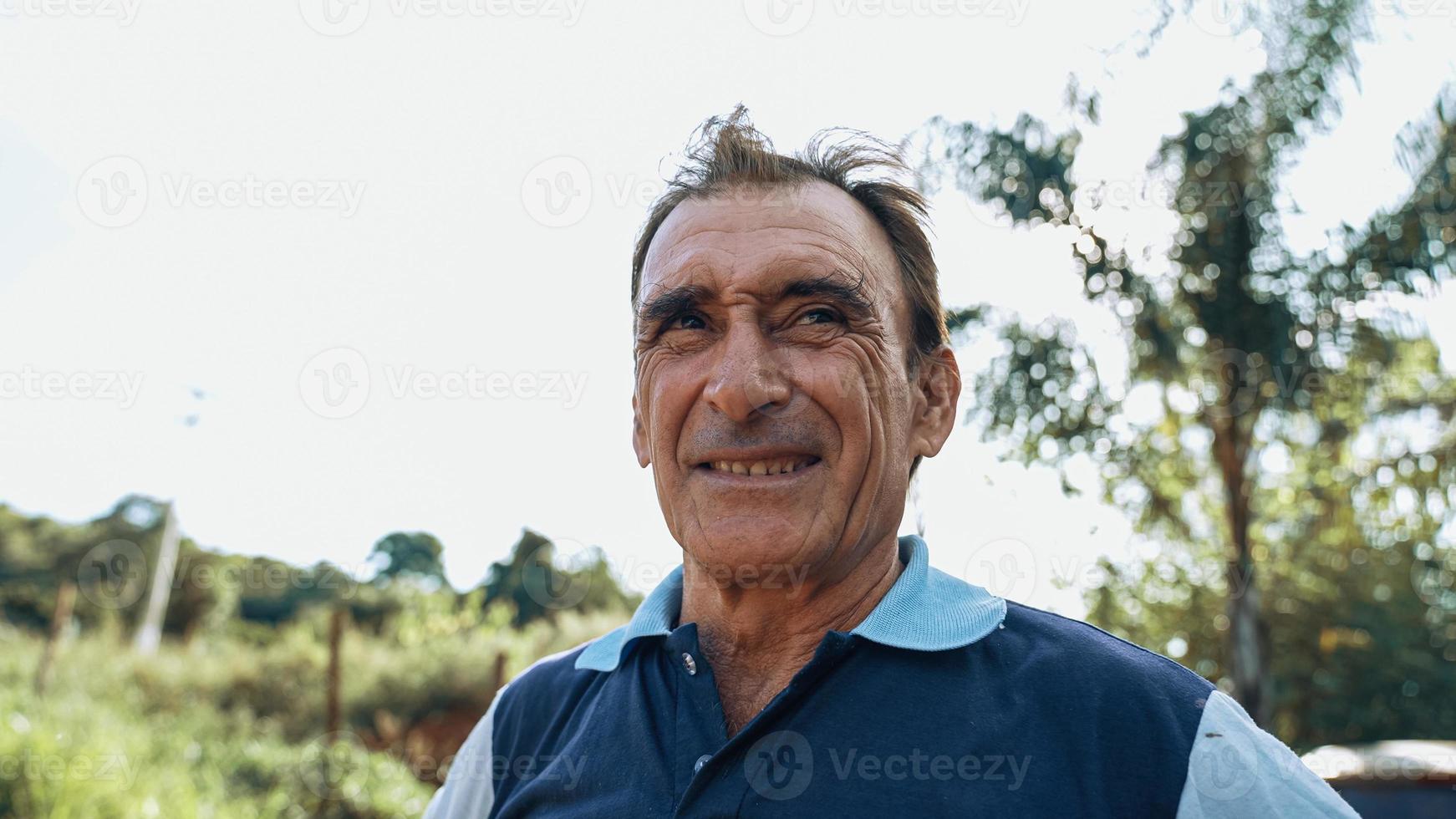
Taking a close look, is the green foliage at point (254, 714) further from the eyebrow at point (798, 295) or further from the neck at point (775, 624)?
the eyebrow at point (798, 295)

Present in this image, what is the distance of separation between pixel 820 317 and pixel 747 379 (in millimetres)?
229

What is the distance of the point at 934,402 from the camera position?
7.33 feet

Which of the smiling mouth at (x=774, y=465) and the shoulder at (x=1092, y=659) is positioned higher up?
the smiling mouth at (x=774, y=465)

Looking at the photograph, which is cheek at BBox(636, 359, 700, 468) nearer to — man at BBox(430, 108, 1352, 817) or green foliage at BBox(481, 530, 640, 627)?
man at BBox(430, 108, 1352, 817)

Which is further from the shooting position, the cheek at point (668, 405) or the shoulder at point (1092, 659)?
the cheek at point (668, 405)

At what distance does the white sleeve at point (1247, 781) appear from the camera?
144cm

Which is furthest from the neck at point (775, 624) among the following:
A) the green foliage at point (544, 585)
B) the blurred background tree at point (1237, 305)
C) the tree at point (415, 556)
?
the tree at point (415, 556)

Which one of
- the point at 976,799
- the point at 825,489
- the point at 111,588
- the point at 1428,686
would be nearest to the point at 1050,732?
the point at 976,799

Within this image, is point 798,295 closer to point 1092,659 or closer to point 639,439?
point 639,439

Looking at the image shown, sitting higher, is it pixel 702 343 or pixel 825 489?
pixel 702 343

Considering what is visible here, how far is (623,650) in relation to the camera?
212 cm

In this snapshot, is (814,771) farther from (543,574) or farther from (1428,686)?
(1428,686)

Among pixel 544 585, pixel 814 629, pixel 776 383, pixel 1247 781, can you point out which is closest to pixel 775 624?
pixel 814 629

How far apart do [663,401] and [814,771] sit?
767mm
